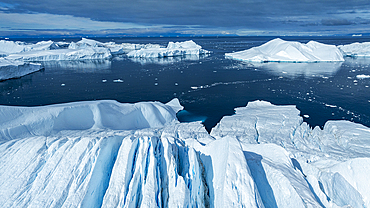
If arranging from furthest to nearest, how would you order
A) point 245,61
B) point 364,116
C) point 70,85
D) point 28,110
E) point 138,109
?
point 245,61 → point 70,85 → point 364,116 → point 138,109 → point 28,110

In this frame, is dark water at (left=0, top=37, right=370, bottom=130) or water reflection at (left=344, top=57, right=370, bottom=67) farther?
water reflection at (left=344, top=57, right=370, bottom=67)

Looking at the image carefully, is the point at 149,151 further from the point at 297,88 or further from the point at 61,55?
the point at 61,55

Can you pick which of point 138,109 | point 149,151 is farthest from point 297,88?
point 149,151

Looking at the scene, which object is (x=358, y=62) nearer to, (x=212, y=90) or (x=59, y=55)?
(x=212, y=90)

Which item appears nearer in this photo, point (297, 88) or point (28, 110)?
point (28, 110)

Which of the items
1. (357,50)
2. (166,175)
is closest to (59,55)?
(166,175)

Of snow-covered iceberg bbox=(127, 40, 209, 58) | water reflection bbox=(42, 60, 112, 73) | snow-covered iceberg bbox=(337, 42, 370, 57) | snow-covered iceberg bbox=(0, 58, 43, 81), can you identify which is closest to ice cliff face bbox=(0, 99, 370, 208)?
snow-covered iceberg bbox=(0, 58, 43, 81)

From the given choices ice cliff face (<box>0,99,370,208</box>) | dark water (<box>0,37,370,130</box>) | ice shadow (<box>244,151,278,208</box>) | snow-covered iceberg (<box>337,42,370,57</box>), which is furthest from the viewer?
snow-covered iceberg (<box>337,42,370,57</box>)

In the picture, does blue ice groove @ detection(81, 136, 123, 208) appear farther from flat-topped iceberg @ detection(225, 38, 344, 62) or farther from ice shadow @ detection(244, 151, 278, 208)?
flat-topped iceberg @ detection(225, 38, 344, 62)

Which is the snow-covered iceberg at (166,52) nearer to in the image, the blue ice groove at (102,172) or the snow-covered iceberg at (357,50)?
the snow-covered iceberg at (357,50)
